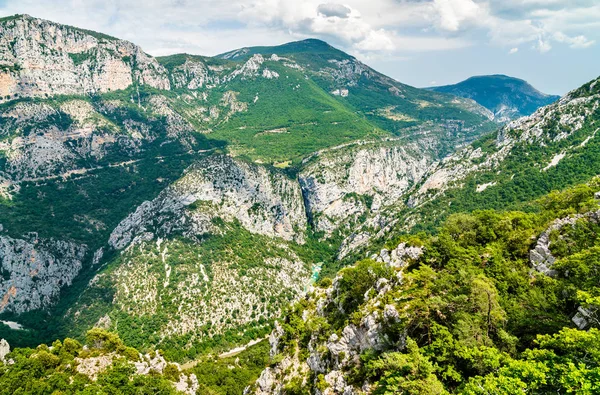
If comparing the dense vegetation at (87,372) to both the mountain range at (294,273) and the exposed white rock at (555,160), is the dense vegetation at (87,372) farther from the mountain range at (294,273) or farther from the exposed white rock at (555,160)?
the exposed white rock at (555,160)

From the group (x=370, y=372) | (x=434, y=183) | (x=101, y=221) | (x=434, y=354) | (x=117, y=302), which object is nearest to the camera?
(x=434, y=354)

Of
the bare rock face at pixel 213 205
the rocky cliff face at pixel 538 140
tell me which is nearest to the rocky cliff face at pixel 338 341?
the bare rock face at pixel 213 205

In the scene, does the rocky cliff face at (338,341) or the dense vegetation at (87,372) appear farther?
the dense vegetation at (87,372)

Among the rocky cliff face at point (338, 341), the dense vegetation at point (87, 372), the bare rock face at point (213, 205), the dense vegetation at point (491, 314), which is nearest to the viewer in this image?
the dense vegetation at point (491, 314)

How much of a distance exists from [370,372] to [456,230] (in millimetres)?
33691

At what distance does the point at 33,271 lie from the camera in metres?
146

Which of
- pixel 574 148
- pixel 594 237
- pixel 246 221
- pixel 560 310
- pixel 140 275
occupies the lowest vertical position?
pixel 140 275

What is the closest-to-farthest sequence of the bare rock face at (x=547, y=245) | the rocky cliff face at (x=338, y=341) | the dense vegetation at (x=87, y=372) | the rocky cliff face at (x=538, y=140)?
the rocky cliff face at (x=338, y=341) < the bare rock face at (x=547, y=245) < the dense vegetation at (x=87, y=372) < the rocky cliff face at (x=538, y=140)

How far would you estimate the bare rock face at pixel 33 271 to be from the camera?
138 meters

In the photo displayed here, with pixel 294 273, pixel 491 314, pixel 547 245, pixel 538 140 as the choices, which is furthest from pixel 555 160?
pixel 491 314

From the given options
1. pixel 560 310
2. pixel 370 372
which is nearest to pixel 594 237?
pixel 560 310

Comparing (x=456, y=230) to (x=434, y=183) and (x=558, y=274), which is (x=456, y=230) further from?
(x=434, y=183)

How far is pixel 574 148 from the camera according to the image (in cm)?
12088

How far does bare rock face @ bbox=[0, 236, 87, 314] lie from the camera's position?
138125 mm
